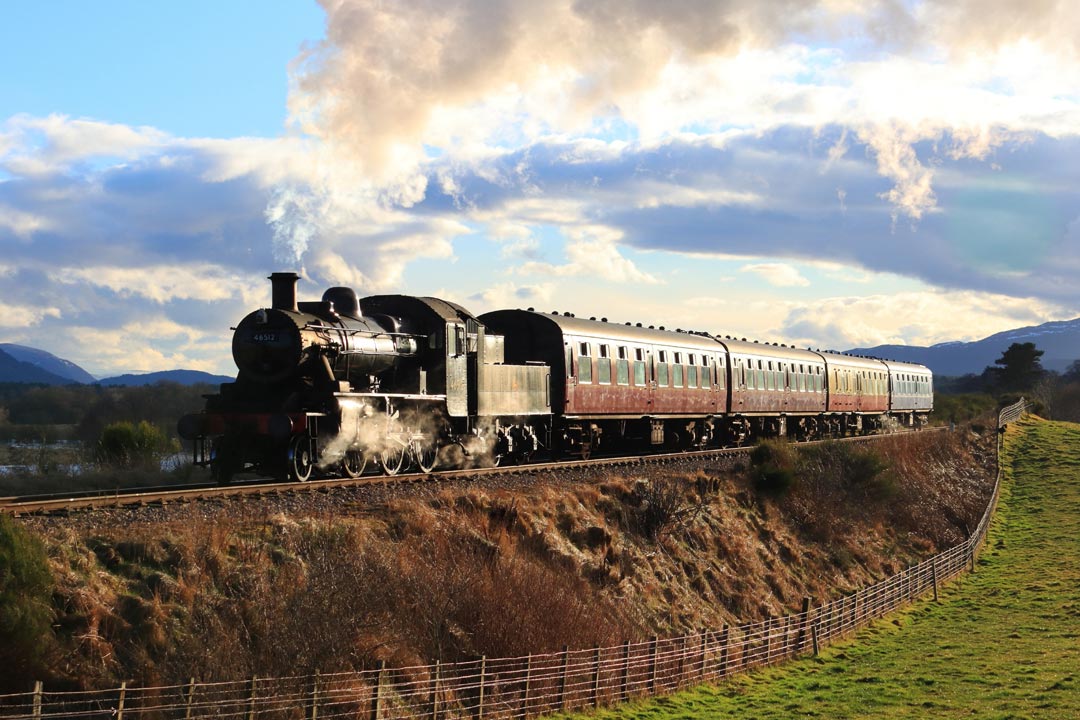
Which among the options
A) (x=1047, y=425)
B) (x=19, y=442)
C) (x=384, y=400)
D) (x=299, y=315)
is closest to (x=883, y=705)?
(x=384, y=400)

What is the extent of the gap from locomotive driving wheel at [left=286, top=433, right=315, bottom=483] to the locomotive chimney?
3.07 m

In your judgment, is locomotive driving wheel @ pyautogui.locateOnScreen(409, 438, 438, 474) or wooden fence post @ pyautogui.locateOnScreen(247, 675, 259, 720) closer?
wooden fence post @ pyautogui.locateOnScreen(247, 675, 259, 720)

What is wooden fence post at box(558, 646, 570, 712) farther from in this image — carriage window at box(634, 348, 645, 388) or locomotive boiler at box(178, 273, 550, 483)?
carriage window at box(634, 348, 645, 388)

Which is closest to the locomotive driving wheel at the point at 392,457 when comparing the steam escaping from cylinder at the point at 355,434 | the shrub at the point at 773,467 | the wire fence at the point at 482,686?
the steam escaping from cylinder at the point at 355,434

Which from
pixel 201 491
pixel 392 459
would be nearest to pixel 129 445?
pixel 392 459

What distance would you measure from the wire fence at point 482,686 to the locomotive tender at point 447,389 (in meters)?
6.49

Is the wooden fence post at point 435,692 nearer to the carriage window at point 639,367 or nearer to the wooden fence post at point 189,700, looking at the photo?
the wooden fence post at point 189,700

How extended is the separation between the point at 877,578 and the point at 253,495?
2277 centimetres

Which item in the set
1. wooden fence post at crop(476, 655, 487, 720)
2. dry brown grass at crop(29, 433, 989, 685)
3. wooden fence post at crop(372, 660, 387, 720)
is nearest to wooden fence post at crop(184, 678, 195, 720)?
dry brown grass at crop(29, 433, 989, 685)

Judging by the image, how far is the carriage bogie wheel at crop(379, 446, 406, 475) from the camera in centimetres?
2320

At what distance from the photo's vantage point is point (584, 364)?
105 feet

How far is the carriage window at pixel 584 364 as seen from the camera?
31.7 meters

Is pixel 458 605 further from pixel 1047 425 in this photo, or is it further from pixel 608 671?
pixel 1047 425

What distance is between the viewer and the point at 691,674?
21.3 meters
